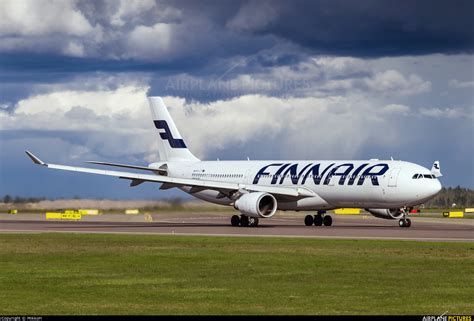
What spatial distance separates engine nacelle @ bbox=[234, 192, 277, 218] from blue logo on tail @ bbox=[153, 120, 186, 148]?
16.6m

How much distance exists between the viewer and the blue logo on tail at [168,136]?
7750cm

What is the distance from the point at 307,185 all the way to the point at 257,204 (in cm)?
487

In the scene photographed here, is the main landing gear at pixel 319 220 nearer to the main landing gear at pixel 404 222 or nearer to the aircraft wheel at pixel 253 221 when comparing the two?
the aircraft wheel at pixel 253 221

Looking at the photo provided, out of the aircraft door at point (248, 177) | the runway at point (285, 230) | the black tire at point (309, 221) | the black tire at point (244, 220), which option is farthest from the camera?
the aircraft door at point (248, 177)

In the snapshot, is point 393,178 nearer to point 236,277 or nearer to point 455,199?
point 236,277

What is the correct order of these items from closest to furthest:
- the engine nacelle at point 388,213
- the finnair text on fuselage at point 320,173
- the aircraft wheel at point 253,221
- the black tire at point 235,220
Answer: the finnair text on fuselage at point 320,173
the aircraft wheel at point 253,221
the black tire at point 235,220
the engine nacelle at point 388,213

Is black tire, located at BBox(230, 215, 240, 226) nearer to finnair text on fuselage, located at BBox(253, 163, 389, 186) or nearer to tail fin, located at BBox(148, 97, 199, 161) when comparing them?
finnair text on fuselage, located at BBox(253, 163, 389, 186)

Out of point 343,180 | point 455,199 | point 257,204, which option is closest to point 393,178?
point 343,180

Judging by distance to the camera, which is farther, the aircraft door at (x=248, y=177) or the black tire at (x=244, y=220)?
the aircraft door at (x=248, y=177)

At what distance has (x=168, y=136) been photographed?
3068 inches

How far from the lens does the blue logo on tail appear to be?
77.5 metres

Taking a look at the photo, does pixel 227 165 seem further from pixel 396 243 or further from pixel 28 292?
pixel 28 292

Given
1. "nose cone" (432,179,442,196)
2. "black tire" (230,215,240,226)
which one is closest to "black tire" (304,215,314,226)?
"black tire" (230,215,240,226)

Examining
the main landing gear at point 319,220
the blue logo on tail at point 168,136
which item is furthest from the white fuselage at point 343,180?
the blue logo on tail at point 168,136
